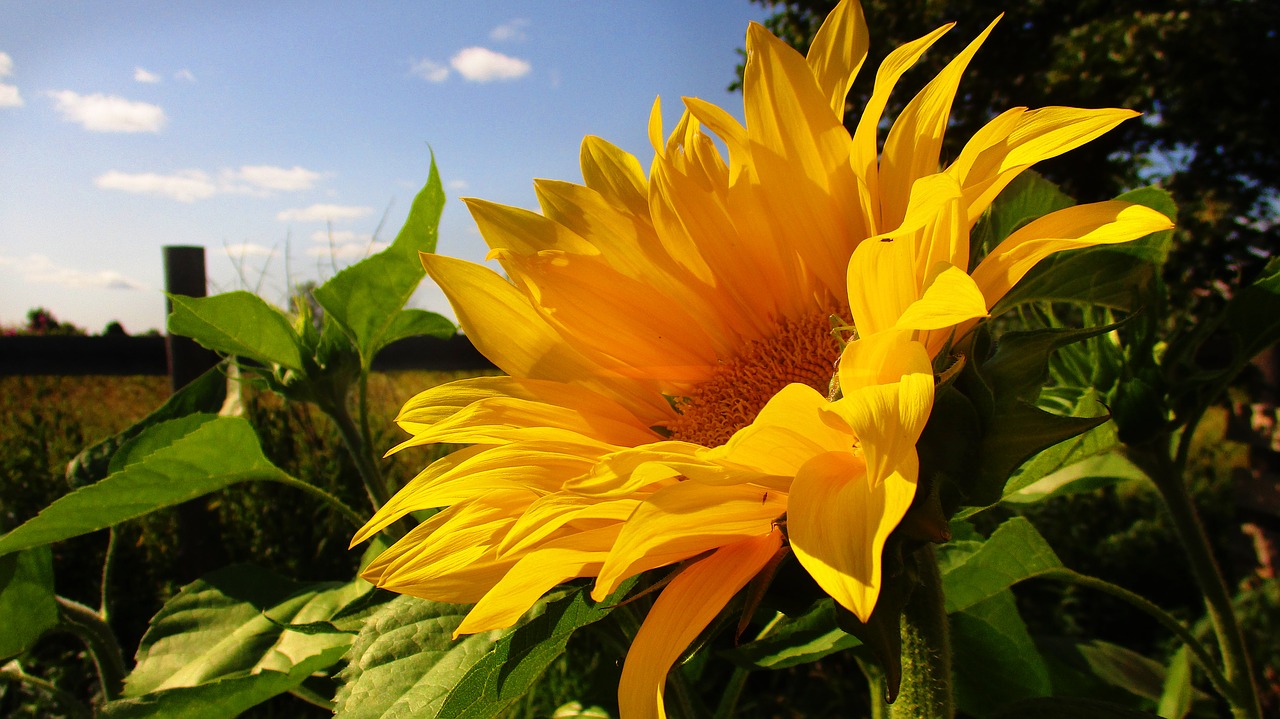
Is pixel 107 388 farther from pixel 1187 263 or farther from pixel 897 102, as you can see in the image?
pixel 1187 263

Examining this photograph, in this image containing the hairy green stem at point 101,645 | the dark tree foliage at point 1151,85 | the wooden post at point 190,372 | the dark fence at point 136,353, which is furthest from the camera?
the dark tree foliage at point 1151,85

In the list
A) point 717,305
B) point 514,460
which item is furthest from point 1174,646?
point 514,460

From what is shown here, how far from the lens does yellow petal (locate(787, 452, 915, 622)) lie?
223 millimetres

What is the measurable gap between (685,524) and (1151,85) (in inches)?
152

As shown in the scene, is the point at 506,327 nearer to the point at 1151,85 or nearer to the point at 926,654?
the point at 926,654

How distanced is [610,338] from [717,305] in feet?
0.22

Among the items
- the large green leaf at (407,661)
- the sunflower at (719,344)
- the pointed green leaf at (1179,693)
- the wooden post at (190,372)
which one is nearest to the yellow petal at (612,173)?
the sunflower at (719,344)

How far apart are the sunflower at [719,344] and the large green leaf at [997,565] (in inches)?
4.9

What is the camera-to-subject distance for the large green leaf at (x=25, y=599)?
0.52 m

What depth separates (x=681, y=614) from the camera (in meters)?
0.28

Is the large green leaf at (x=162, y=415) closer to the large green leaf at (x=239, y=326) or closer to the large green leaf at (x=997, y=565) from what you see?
the large green leaf at (x=239, y=326)

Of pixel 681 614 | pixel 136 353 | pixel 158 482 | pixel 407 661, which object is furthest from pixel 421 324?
pixel 136 353

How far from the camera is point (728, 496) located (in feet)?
0.90

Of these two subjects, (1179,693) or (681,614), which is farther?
(1179,693)
